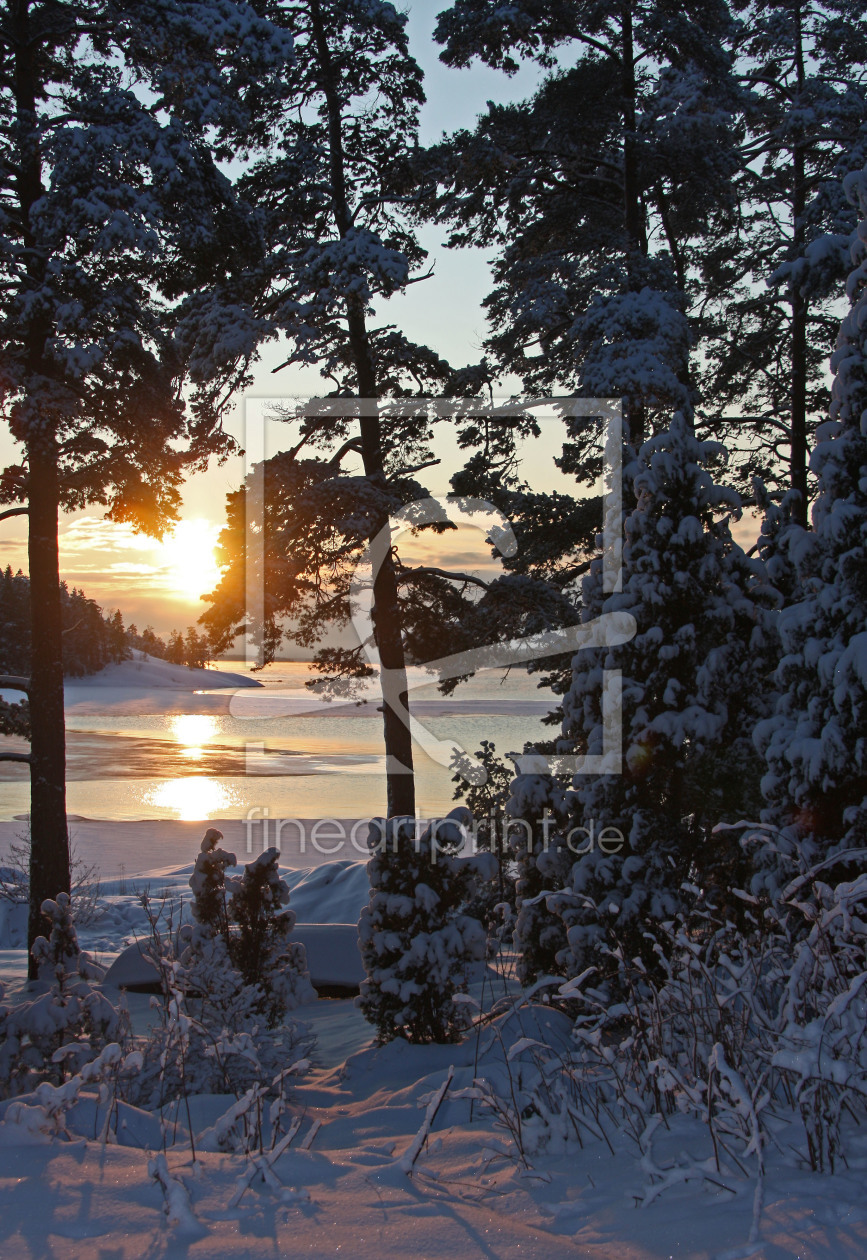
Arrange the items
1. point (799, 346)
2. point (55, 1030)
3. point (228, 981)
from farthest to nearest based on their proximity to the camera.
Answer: point (799, 346)
point (228, 981)
point (55, 1030)

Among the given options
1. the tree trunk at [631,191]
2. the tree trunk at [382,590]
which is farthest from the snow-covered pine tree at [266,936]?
the tree trunk at [631,191]

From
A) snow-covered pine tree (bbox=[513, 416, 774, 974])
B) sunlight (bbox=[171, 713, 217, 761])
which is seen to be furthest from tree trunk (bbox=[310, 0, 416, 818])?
sunlight (bbox=[171, 713, 217, 761])

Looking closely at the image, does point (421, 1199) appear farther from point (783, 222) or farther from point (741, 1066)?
point (783, 222)

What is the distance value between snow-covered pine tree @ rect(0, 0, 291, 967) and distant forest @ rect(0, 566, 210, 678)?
192cm

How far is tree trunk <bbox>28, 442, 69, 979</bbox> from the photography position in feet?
32.6

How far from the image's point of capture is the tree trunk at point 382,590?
12727 millimetres

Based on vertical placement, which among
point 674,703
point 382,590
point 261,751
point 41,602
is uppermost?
point 382,590

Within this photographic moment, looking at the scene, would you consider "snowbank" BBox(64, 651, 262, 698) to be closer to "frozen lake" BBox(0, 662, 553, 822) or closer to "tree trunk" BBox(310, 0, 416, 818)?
"frozen lake" BBox(0, 662, 553, 822)

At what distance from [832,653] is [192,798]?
25.0 m

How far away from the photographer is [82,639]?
7375 cm

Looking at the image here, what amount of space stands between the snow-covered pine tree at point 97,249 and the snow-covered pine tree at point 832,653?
649 cm

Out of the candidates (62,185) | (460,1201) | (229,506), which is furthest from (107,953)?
(460,1201)

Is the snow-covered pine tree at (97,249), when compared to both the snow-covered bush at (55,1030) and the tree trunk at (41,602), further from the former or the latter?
the snow-covered bush at (55,1030)

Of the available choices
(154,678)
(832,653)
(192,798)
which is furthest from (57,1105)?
(154,678)
